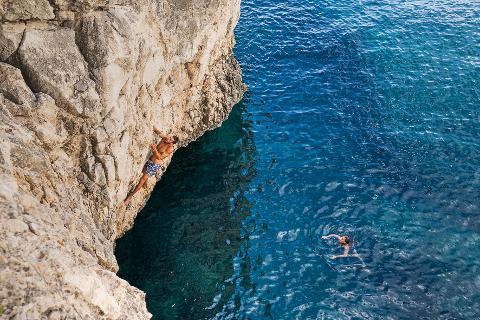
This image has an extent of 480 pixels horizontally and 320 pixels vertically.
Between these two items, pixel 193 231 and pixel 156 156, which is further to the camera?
pixel 193 231

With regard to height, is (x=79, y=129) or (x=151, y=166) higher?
(x=79, y=129)

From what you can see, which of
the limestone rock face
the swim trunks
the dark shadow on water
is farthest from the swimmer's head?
the limestone rock face

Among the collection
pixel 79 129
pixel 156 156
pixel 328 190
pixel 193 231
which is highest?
pixel 79 129

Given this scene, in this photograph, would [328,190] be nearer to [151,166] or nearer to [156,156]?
[156,156]

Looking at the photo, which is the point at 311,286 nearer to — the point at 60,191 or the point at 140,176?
the point at 140,176

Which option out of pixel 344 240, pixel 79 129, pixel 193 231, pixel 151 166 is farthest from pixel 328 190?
pixel 79 129

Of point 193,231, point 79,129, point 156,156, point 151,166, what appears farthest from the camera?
point 193,231

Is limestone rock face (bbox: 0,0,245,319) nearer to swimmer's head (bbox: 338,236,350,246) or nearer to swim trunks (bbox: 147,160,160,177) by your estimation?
swim trunks (bbox: 147,160,160,177)
